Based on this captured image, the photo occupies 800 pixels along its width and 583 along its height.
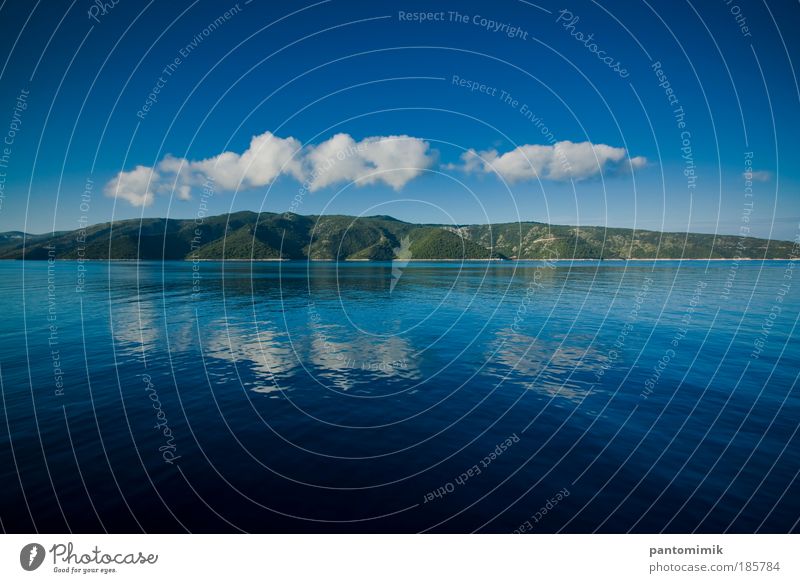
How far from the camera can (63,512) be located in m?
11.4

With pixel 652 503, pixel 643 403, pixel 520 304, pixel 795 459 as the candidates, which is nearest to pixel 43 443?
pixel 652 503

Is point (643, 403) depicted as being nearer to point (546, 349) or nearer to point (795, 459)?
point (795, 459)

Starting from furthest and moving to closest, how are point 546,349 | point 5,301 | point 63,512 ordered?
point 5,301
point 546,349
point 63,512

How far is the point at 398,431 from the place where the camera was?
17812mm

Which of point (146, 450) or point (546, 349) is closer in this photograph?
point (146, 450)

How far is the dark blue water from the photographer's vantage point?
463 inches

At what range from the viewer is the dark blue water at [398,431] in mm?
11766

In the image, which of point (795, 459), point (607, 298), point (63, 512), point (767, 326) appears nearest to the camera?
point (63, 512)

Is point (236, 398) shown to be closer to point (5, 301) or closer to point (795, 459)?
point (795, 459)

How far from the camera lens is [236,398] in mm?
21578

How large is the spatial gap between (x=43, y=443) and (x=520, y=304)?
198 ft
